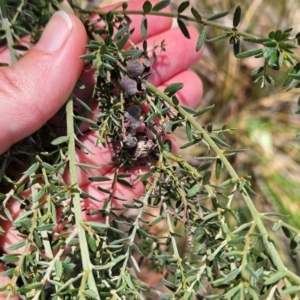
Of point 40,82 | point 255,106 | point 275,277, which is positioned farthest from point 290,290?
point 255,106

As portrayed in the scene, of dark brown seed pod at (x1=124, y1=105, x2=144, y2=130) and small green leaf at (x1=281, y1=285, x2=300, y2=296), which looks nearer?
small green leaf at (x1=281, y1=285, x2=300, y2=296)

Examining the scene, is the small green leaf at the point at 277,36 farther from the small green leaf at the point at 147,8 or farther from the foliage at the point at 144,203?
the small green leaf at the point at 147,8

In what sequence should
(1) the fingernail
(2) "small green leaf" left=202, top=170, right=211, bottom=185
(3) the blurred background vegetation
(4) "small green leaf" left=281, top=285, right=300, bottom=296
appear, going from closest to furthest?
1. (4) "small green leaf" left=281, top=285, right=300, bottom=296
2. (2) "small green leaf" left=202, top=170, right=211, bottom=185
3. (1) the fingernail
4. (3) the blurred background vegetation

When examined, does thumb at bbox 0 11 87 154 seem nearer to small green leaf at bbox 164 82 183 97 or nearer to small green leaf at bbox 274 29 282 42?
small green leaf at bbox 164 82 183 97

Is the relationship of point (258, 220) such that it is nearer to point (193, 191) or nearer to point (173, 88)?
point (193, 191)

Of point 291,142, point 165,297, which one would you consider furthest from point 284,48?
point 291,142

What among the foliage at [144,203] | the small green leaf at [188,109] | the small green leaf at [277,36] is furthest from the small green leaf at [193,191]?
→ the small green leaf at [277,36]

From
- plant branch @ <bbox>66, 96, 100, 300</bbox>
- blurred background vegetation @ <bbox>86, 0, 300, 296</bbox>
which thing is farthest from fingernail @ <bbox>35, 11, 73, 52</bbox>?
blurred background vegetation @ <bbox>86, 0, 300, 296</bbox>

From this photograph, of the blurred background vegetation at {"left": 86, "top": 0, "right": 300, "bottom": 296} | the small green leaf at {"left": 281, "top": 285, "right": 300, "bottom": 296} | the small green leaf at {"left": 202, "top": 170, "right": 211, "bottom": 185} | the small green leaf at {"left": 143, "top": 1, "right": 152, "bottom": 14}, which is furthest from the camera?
the blurred background vegetation at {"left": 86, "top": 0, "right": 300, "bottom": 296}

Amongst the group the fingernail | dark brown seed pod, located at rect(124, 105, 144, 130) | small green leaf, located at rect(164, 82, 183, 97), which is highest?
the fingernail
